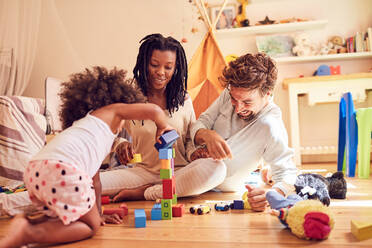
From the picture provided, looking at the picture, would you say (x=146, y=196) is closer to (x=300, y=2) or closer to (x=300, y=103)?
(x=300, y=103)

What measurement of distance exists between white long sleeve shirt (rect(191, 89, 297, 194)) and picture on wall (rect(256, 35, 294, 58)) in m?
1.50

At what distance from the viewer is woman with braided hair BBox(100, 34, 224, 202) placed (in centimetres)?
128

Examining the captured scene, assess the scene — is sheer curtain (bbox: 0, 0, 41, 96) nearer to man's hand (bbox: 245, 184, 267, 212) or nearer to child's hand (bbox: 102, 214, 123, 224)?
child's hand (bbox: 102, 214, 123, 224)

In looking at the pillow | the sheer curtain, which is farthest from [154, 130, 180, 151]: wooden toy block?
the sheer curtain

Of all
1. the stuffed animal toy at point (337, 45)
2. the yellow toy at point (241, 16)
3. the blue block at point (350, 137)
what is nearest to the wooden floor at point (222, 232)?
the blue block at point (350, 137)

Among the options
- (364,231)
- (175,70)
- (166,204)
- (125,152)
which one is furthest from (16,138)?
(364,231)

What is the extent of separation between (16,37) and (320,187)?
84.5 inches

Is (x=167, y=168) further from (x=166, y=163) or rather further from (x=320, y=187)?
(x=320, y=187)

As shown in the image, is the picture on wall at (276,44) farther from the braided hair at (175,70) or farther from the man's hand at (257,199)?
the man's hand at (257,199)

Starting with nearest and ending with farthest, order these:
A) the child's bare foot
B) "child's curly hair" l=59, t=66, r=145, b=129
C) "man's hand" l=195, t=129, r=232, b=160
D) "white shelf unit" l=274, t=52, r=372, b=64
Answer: the child's bare foot < "child's curly hair" l=59, t=66, r=145, b=129 < "man's hand" l=195, t=129, r=232, b=160 < "white shelf unit" l=274, t=52, r=372, b=64

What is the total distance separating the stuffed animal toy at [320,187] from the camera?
109 centimetres

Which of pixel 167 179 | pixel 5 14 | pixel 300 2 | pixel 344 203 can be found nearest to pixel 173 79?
pixel 167 179

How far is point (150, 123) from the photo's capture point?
1.41 m

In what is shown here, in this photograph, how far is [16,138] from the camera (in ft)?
4.97
